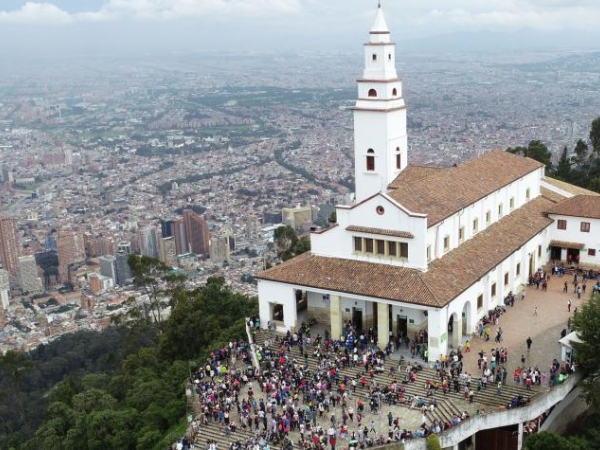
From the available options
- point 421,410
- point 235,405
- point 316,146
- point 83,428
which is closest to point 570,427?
point 421,410

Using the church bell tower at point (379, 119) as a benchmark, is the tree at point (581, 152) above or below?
below

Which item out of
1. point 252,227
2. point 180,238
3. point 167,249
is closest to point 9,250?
point 167,249

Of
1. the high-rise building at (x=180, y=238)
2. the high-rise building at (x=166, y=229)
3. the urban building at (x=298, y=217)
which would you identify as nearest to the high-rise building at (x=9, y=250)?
the high-rise building at (x=166, y=229)

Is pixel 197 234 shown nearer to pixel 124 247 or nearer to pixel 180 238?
pixel 180 238

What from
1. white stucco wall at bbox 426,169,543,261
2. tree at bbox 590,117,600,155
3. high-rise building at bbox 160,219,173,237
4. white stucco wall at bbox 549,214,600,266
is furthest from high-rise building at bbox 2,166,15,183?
white stucco wall at bbox 549,214,600,266

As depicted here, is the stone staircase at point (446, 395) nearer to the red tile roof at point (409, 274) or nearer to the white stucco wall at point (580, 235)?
the red tile roof at point (409, 274)

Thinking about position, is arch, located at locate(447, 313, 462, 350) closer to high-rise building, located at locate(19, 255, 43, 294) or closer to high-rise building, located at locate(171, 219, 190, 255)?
high-rise building, located at locate(171, 219, 190, 255)
